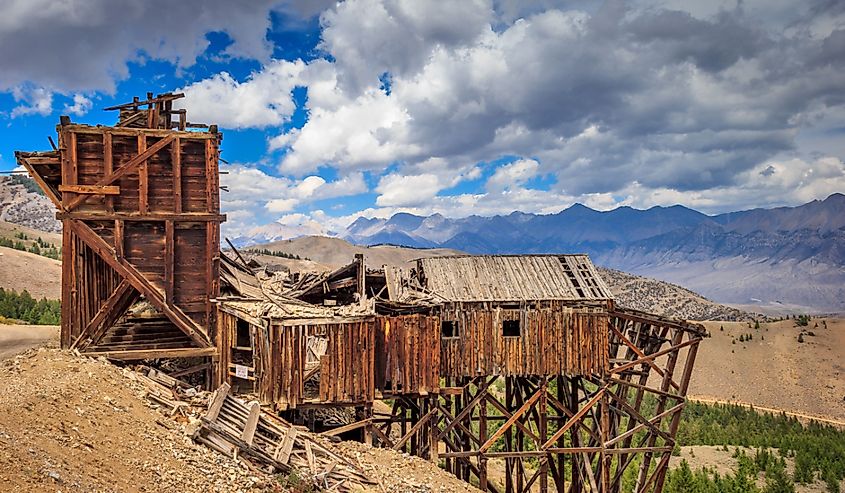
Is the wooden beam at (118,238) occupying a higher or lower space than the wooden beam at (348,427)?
higher

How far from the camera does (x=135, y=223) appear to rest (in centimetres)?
1819

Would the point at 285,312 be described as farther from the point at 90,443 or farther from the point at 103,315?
the point at 90,443

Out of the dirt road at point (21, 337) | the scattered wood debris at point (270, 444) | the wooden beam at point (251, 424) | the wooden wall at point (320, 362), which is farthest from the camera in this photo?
the dirt road at point (21, 337)

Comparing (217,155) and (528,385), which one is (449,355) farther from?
(217,155)

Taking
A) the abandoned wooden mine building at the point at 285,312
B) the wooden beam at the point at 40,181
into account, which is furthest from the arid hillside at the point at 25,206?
the abandoned wooden mine building at the point at 285,312

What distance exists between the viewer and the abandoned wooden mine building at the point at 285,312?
17.7 meters

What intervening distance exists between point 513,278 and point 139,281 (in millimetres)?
12364

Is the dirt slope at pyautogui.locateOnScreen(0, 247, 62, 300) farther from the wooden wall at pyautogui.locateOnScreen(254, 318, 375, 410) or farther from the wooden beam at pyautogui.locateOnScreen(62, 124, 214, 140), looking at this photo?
the wooden wall at pyautogui.locateOnScreen(254, 318, 375, 410)

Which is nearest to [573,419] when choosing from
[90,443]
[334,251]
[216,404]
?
[216,404]

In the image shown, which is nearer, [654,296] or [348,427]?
[348,427]

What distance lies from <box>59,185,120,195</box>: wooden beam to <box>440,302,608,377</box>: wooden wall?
1096 centimetres

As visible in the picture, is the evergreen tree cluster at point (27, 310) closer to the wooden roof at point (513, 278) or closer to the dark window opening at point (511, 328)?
the wooden roof at point (513, 278)

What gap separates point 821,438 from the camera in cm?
3944

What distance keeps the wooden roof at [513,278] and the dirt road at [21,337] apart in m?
18.7
